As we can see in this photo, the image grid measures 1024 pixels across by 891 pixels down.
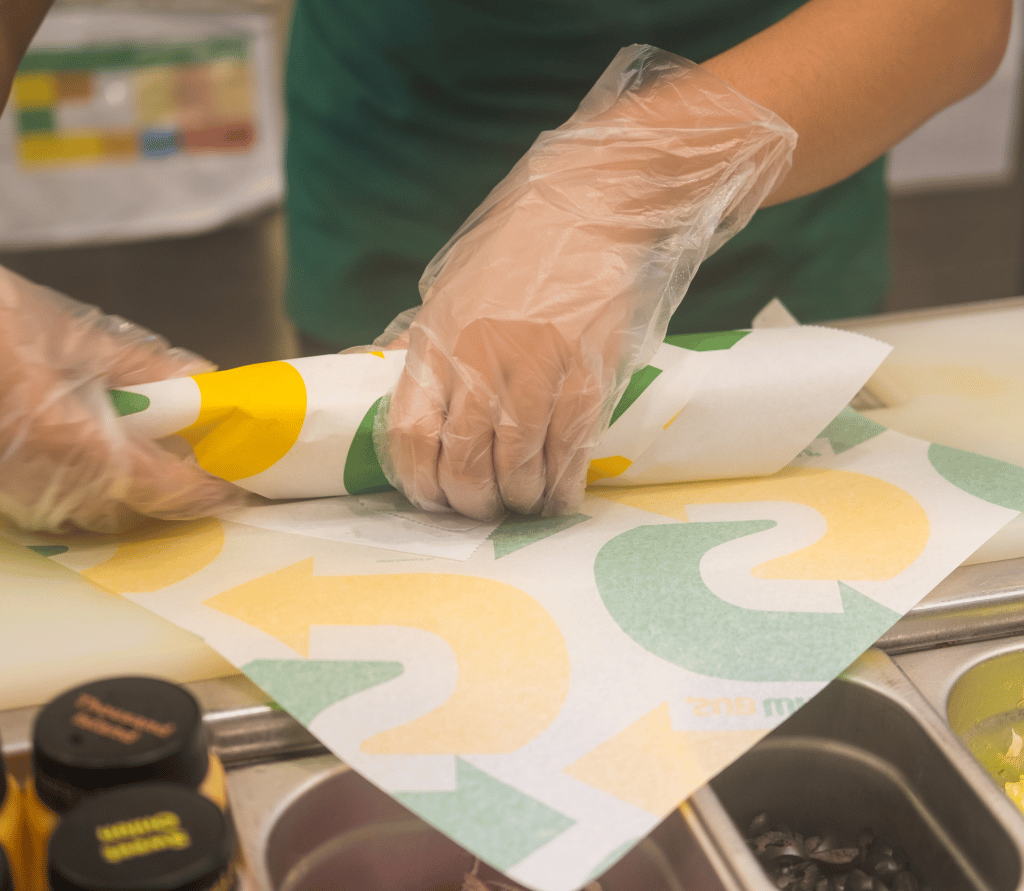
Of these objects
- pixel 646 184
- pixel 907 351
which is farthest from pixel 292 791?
pixel 907 351

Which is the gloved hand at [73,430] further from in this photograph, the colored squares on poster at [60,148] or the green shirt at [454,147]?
the colored squares on poster at [60,148]

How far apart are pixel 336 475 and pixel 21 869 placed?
1.55ft

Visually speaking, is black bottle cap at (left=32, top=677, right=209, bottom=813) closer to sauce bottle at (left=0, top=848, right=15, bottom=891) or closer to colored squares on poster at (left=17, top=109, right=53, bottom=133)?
sauce bottle at (left=0, top=848, right=15, bottom=891)

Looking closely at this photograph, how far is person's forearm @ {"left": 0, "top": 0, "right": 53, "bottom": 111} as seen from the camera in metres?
1.06

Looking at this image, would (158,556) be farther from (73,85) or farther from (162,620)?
(73,85)

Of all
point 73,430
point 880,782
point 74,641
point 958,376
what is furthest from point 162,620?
point 958,376

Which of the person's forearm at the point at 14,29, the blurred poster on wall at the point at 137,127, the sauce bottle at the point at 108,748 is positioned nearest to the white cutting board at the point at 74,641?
the sauce bottle at the point at 108,748

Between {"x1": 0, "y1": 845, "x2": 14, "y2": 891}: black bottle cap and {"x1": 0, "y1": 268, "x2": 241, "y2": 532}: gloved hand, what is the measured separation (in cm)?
41

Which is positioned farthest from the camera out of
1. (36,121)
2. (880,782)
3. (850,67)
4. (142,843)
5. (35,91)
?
(36,121)

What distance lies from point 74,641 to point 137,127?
3185 mm

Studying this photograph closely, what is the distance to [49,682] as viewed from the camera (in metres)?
0.75

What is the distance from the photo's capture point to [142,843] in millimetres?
446

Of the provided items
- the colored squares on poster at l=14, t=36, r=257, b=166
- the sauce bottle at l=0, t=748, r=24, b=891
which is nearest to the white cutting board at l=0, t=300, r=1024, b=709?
the sauce bottle at l=0, t=748, r=24, b=891

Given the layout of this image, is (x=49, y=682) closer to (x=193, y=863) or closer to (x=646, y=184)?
(x=193, y=863)
